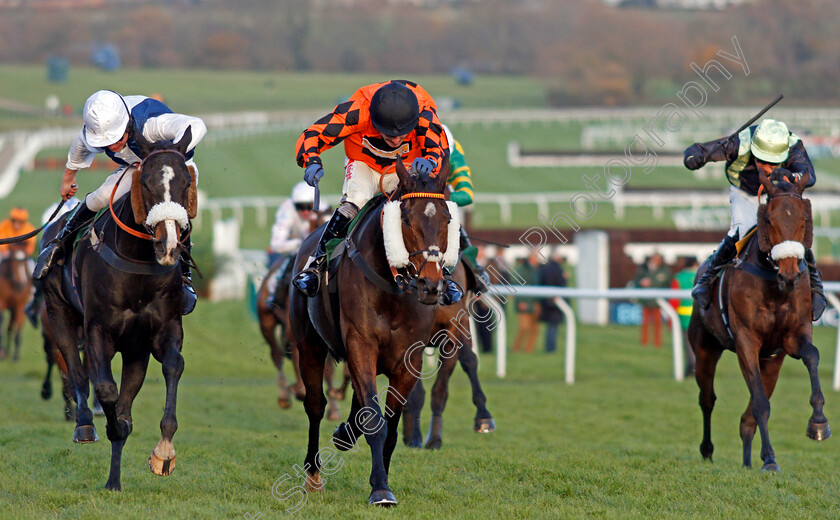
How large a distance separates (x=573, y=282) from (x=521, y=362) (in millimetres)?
5260

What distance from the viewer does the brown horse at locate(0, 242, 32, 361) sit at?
489 inches

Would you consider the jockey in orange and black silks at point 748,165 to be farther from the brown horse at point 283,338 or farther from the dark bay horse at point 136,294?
the brown horse at point 283,338

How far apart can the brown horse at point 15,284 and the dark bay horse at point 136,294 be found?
24.5 feet

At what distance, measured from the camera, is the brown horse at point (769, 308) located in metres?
5.75

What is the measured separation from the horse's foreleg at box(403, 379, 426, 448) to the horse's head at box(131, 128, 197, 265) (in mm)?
2462

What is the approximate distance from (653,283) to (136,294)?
9459mm

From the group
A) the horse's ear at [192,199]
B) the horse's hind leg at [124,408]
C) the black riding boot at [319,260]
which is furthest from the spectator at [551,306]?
the horse's ear at [192,199]

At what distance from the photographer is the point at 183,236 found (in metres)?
5.18

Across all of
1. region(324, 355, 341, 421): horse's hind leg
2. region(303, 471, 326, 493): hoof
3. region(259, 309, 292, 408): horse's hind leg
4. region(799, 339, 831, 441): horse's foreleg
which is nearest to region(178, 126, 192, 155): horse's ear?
region(303, 471, 326, 493): hoof

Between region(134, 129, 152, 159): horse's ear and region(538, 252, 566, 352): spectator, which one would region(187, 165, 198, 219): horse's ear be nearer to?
region(134, 129, 152, 159): horse's ear

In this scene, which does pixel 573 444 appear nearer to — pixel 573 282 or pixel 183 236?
pixel 183 236

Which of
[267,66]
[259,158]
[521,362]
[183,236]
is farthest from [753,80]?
[183,236]

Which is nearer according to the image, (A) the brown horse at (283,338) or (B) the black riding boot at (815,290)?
(B) the black riding boot at (815,290)

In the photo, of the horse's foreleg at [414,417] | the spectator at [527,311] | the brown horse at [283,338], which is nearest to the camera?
the horse's foreleg at [414,417]
